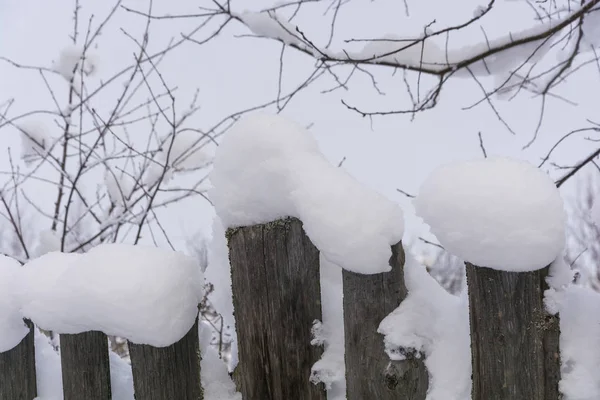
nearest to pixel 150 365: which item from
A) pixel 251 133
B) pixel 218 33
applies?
pixel 251 133

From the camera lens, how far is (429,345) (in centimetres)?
120

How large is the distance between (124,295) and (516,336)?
1.00 m

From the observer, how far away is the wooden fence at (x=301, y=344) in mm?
1069

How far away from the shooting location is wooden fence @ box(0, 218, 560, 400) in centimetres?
107

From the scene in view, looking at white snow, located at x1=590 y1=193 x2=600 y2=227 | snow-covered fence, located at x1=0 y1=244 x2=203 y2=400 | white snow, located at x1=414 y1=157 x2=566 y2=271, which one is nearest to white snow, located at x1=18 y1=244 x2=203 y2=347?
snow-covered fence, located at x1=0 y1=244 x2=203 y2=400

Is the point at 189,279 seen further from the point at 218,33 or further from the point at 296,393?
the point at 218,33

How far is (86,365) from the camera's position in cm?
146

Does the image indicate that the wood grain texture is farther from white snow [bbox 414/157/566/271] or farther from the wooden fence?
white snow [bbox 414/157/566/271]

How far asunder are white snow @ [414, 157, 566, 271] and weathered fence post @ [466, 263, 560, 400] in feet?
0.22

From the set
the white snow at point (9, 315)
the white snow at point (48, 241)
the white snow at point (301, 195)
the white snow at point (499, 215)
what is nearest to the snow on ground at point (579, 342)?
the white snow at point (499, 215)

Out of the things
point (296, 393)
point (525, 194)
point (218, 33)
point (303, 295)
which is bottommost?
point (296, 393)

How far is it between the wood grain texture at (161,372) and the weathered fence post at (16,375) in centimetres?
50

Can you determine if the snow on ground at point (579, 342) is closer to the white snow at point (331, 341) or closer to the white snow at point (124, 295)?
the white snow at point (331, 341)

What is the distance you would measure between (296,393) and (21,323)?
0.97m
